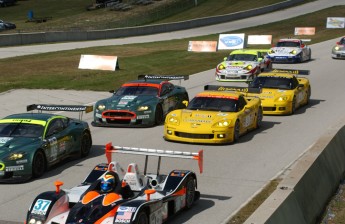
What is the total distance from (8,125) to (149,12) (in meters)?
59.4

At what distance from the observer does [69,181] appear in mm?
16172

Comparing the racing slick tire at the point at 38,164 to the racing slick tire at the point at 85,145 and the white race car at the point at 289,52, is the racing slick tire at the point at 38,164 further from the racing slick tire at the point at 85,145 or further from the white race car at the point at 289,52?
the white race car at the point at 289,52

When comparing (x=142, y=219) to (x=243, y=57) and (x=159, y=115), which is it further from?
(x=243, y=57)

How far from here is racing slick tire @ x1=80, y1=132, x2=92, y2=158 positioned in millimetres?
18694

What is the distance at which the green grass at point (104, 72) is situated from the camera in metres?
34.7

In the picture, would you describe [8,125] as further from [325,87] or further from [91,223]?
[325,87]

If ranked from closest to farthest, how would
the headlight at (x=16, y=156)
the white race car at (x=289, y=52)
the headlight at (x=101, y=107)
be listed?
the headlight at (x=16, y=156) < the headlight at (x=101, y=107) < the white race car at (x=289, y=52)

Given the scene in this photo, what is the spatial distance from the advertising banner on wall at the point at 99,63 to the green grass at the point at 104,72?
524 millimetres

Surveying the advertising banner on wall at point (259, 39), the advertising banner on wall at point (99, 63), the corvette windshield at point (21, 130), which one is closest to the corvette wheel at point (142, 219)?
the corvette windshield at point (21, 130)

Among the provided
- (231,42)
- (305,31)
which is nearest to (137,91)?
(231,42)

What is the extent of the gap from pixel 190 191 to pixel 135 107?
934 cm

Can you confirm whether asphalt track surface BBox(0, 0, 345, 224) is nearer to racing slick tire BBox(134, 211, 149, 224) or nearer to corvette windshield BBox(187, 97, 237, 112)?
corvette windshield BBox(187, 97, 237, 112)

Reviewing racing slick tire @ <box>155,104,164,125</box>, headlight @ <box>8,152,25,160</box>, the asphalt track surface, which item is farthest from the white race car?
headlight @ <box>8,152,25,160</box>

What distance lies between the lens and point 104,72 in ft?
127
